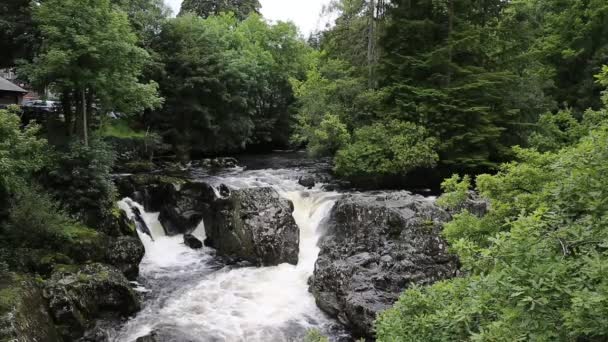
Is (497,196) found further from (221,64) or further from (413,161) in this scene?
(221,64)

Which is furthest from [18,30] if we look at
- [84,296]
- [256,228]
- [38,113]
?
[256,228]

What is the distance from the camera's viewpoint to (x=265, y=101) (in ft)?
131

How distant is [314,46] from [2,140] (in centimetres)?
4595

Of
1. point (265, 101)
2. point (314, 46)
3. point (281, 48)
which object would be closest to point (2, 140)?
point (265, 101)

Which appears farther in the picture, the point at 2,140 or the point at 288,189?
the point at 288,189

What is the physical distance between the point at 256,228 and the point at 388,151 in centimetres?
862

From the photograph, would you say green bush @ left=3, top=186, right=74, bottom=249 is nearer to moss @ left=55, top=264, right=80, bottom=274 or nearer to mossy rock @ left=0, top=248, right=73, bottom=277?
mossy rock @ left=0, top=248, right=73, bottom=277

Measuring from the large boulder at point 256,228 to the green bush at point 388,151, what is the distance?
5.91 meters

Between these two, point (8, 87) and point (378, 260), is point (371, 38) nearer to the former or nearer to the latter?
point (378, 260)

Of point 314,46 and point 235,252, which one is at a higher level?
point 314,46

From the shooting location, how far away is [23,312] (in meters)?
9.57

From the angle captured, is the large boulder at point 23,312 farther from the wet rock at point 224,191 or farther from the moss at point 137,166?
the moss at point 137,166

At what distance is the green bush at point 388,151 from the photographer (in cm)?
2067

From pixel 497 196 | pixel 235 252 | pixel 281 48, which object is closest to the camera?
pixel 497 196
